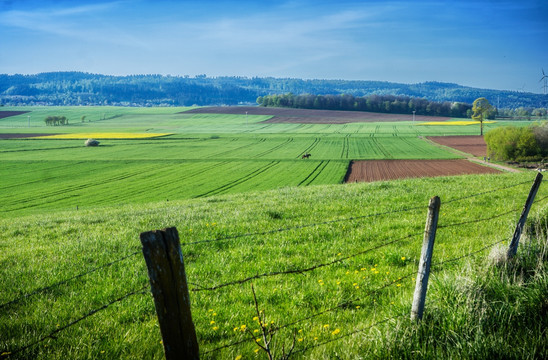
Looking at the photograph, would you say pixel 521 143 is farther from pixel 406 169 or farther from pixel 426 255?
pixel 426 255

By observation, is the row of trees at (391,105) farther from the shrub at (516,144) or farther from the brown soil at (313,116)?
the shrub at (516,144)

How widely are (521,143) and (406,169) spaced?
18.9 m

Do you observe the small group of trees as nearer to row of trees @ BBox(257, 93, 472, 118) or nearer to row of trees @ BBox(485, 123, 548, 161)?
row of trees @ BBox(257, 93, 472, 118)

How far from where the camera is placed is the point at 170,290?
10.6 ft

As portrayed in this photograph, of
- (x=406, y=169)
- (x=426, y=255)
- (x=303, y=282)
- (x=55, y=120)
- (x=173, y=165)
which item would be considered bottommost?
(x=173, y=165)

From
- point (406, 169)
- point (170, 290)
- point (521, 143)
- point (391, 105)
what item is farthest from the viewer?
point (391, 105)

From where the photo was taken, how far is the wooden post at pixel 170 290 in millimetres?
3096

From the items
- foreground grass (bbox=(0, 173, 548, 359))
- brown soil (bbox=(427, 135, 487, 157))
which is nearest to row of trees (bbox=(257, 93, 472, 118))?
brown soil (bbox=(427, 135, 487, 157))

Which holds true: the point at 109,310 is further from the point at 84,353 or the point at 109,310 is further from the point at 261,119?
the point at 261,119

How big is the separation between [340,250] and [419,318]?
3.89 m

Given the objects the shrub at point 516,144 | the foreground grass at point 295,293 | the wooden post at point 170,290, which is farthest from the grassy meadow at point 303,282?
the shrub at point 516,144

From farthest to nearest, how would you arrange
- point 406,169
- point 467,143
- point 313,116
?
point 313,116 < point 467,143 < point 406,169

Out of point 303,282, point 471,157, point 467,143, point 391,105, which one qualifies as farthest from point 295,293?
point 391,105

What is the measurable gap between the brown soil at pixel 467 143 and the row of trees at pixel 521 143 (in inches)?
340
